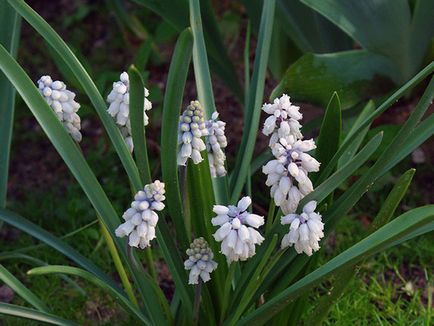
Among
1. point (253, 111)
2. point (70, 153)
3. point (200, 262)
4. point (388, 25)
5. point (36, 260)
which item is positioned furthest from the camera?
point (388, 25)

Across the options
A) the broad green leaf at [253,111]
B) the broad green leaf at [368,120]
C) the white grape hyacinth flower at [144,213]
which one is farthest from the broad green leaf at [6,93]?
the broad green leaf at [368,120]

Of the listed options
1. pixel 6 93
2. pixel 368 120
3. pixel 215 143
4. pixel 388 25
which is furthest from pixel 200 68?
pixel 388 25

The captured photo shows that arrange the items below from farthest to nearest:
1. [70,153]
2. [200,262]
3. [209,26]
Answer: [209,26] → [70,153] → [200,262]

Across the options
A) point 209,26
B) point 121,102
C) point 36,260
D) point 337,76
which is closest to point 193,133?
point 121,102

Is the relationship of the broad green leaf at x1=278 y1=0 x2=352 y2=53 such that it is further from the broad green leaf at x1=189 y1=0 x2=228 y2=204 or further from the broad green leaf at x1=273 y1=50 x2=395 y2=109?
the broad green leaf at x1=189 y1=0 x2=228 y2=204

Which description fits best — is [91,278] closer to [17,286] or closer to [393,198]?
[17,286]

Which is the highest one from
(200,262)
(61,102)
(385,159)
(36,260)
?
(61,102)

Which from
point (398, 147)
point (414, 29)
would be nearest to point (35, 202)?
point (414, 29)

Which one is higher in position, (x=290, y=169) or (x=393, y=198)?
(x=290, y=169)

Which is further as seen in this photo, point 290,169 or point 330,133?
point 330,133
